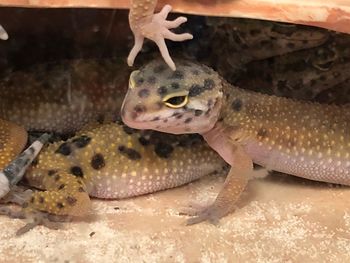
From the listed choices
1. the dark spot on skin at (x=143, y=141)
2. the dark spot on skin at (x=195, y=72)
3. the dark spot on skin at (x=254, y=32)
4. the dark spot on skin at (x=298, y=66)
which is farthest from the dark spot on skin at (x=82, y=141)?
the dark spot on skin at (x=298, y=66)

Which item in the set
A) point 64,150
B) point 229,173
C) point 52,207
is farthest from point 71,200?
point 229,173

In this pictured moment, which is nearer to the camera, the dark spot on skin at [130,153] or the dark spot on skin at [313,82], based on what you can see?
the dark spot on skin at [130,153]

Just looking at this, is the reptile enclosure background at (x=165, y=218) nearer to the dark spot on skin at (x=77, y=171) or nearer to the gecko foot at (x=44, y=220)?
the gecko foot at (x=44, y=220)

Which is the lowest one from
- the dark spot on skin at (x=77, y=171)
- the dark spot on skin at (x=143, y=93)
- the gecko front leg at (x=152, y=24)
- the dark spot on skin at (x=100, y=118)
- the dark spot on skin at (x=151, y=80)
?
the dark spot on skin at (x=77, y=171)

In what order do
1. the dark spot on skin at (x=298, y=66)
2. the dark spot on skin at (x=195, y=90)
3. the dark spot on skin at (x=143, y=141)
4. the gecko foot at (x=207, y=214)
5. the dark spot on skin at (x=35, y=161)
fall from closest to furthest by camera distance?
1. the dark spot on skin at (x=195, y=90)
2. the gecko foot at (x=207, y=214)
3. the dark spot on skin at (x=35, y=161)
4. the dark spot on skin at (x=143, y=141)
5. the dark spot on skin at (x=298, y=66)

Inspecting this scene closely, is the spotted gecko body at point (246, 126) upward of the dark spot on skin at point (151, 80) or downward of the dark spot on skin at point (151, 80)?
downward

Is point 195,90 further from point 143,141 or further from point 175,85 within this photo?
point 143,141

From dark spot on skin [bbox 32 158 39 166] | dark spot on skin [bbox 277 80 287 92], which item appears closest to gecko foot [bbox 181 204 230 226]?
dark spot on skin [bbox 32 158 39 166]
